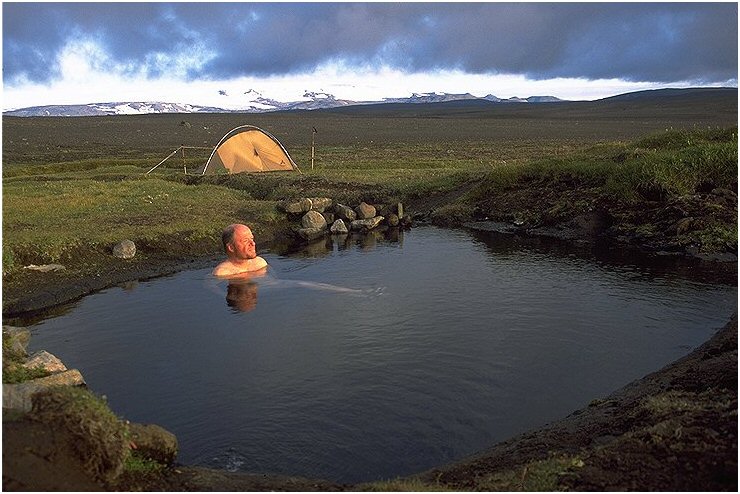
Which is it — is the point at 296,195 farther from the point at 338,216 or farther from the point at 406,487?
the point at 406,487

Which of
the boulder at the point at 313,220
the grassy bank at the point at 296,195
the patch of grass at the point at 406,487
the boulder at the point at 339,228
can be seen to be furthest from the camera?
the boulder at the point at 339,228

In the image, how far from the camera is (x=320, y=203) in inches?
987

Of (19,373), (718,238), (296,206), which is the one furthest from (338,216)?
(19,373)

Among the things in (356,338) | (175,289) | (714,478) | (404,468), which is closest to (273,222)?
(175,289)

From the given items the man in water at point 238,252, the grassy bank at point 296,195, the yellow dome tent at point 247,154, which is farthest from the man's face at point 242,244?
the yellow dome tent at point 247,154

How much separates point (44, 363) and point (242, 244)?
779cm

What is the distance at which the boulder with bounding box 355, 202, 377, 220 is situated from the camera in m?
24.4

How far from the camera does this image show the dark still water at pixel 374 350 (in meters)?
8.90

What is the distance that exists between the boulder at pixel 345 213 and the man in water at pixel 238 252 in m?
7.56

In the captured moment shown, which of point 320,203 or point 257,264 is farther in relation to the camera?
point 320,203

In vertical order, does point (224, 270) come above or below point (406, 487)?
below

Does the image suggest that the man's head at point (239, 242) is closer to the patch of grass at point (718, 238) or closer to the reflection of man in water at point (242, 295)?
the reflection of man in water at point (242, 295)

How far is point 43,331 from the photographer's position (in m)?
13.4

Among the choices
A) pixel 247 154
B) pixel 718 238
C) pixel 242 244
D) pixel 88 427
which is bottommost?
pixel 718 238
